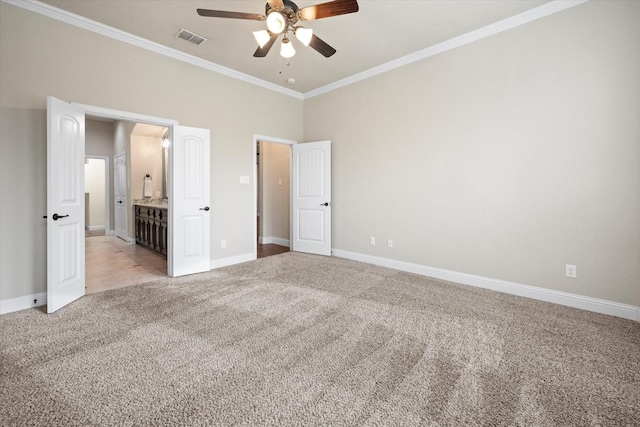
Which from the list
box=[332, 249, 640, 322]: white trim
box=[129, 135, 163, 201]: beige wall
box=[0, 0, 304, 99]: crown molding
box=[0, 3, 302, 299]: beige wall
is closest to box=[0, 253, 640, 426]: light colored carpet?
box=[332, 249, 640, 322]: white trim

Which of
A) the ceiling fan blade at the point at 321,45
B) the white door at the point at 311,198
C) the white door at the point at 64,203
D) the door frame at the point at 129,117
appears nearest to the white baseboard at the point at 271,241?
the white door at the point at 311,198

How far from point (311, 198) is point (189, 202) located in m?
2.12

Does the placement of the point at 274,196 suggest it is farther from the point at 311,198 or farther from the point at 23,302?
the point at 23,302

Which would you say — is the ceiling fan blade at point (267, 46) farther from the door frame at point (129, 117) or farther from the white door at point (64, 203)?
the white door at point (64, 203)

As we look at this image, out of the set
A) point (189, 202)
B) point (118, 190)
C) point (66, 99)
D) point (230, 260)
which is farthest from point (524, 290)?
point (118, 190)

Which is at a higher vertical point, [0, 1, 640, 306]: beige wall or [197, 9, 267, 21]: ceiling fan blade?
[197, 9, 267, 21]: ceiling fan blade

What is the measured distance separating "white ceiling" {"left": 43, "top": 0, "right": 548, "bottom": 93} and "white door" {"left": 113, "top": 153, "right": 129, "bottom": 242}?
4.65 m

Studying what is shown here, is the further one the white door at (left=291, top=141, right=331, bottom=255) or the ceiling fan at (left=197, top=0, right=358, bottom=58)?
the white door at (left=291, top=141, right=331, bottom=255)

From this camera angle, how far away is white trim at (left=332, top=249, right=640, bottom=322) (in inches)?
104

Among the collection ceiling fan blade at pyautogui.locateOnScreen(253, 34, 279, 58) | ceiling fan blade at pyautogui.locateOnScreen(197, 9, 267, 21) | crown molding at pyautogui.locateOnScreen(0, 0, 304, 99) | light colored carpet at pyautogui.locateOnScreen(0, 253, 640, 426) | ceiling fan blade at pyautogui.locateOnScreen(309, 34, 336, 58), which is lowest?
light colored carpet at pyautogui.locateOnScreen(0, 253, 640, 426)

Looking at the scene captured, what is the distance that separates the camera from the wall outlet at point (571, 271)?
2.86 metres

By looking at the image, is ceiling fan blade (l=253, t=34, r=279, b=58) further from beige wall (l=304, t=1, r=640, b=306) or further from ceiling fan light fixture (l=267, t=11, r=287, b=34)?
beige wall (l=304, t=1, r=640, b=306)

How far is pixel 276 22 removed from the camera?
7.75 ft

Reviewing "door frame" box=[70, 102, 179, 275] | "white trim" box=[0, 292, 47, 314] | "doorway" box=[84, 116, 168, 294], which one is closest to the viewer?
"white trim" box=[0, 292, 47, 314]
